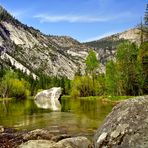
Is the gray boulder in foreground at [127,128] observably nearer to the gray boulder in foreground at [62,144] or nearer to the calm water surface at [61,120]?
the gray boulder in foreground at [62,144]

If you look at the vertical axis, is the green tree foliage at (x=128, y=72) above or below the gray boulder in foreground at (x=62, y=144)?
above

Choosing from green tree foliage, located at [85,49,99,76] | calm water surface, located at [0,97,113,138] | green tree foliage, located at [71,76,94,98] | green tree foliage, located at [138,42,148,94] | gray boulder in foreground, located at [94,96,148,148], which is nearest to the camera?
gray boulder in foreground, located at [94,96,148,148]

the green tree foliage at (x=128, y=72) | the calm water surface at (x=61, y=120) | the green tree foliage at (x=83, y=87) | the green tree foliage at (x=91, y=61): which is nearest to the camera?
the calm water surface at (x=61, y=120)

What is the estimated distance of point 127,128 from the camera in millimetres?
18609

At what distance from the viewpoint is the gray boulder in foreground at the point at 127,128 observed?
17.9 metres

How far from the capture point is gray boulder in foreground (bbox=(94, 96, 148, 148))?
58.6 ft

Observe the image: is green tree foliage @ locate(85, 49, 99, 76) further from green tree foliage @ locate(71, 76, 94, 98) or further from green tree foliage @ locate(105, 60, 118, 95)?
green tree foliage @ locate(105, 60, 118, 95)

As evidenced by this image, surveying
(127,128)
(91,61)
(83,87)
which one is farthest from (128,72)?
(127,128)

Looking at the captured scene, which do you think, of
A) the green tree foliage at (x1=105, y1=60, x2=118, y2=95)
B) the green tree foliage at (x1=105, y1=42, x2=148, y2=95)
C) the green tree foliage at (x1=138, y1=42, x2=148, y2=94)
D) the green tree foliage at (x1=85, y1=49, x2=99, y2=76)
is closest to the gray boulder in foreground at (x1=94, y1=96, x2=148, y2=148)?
the green tree foliage at (x1=138, y1=42, x2=148, y2=94)

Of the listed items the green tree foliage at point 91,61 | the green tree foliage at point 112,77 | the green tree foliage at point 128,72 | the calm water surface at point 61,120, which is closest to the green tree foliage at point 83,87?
the green tree foliage at point 91,61

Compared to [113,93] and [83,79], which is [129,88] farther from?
[83,79]

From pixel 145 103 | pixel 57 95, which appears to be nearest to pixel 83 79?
pixel 57 95

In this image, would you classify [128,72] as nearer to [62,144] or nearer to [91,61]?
[91,61]

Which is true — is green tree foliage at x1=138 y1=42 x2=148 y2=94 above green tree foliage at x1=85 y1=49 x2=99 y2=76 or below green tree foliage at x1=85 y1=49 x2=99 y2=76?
below
